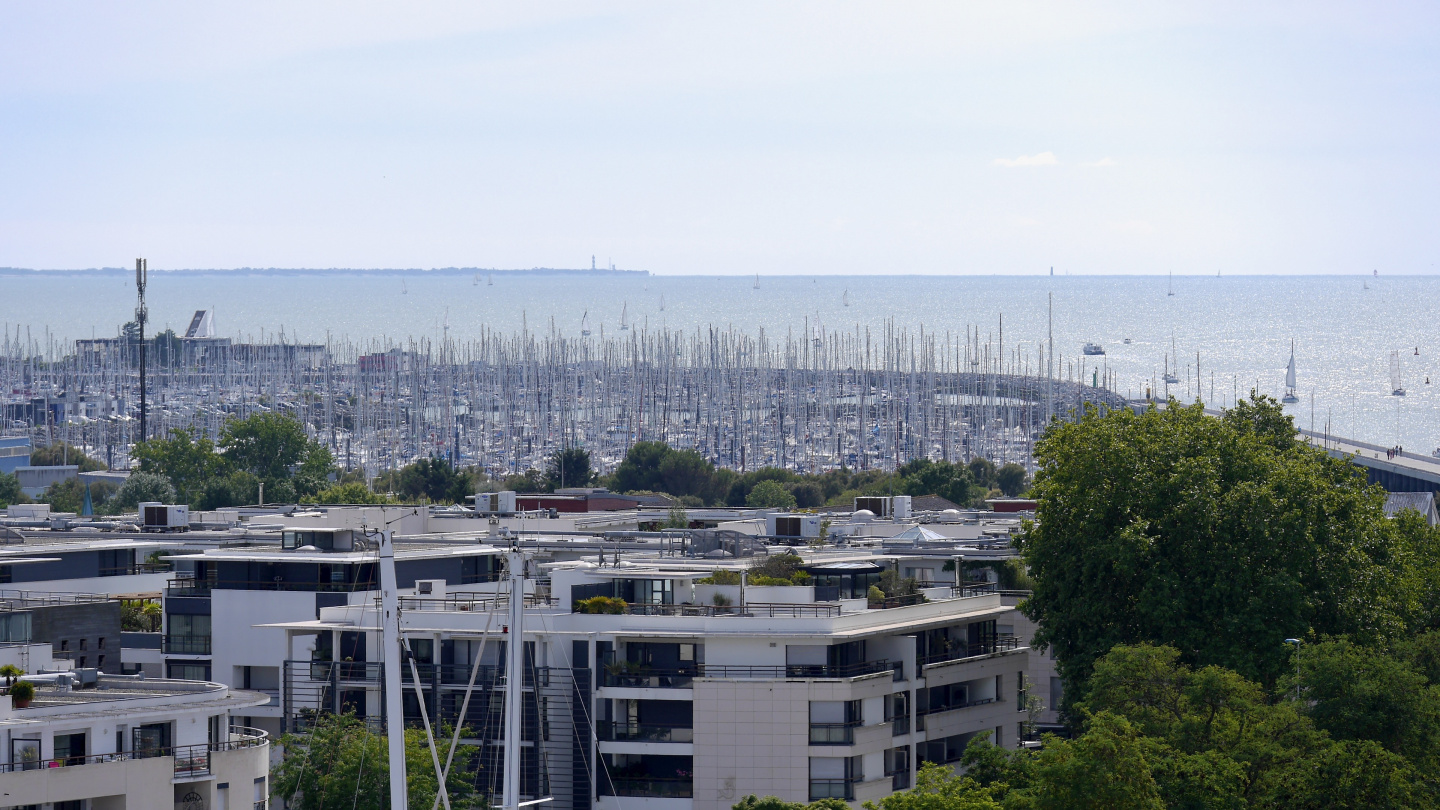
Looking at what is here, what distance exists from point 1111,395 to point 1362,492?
13326cm

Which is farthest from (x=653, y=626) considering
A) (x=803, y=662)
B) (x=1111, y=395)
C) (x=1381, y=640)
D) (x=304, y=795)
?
(x=1111, y=395)

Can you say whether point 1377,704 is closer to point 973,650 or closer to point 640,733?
point 973,650

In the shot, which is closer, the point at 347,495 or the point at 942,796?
the point at 942,796

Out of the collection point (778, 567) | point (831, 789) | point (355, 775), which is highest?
point (778, 567)

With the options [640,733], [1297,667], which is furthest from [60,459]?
[1297,667]

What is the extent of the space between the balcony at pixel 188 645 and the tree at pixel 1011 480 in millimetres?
79158

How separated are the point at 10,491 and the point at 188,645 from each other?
7639cm

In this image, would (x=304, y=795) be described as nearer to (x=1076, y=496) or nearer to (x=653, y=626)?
(x=653, y=626)

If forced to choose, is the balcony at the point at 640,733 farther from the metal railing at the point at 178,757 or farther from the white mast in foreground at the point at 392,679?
the white mast in foreground at the point at 392,679

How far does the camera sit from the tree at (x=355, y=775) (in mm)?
42094

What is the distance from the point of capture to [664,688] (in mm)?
46781

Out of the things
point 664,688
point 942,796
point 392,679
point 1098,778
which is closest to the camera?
point 392,679

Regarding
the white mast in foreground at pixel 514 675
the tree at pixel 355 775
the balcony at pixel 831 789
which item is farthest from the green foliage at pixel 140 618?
the white mast in foreground at pixel 514 675

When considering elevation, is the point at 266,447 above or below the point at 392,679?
below
